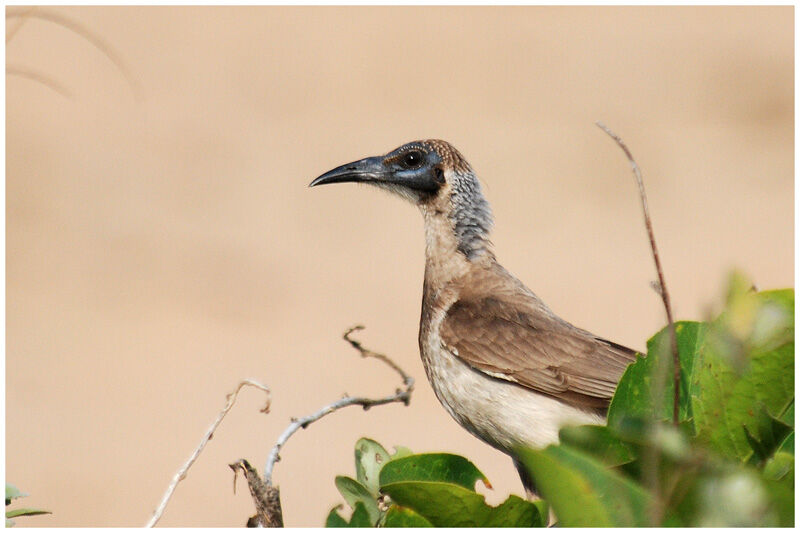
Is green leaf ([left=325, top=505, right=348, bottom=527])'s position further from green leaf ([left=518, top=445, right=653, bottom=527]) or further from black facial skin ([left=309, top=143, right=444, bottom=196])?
black facial skin ([left=309, top=143, right=444, bottom=196])

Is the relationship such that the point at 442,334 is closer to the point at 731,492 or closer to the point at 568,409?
the point at 568,409

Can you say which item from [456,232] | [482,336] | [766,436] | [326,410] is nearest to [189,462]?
[326,410]

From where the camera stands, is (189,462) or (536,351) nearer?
(189,462)

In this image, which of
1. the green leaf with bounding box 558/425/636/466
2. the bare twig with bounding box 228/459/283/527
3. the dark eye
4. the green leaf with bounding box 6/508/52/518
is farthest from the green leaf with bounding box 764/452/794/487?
the dark eye

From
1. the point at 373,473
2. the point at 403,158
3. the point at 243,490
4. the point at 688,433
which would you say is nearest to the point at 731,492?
the point at 688,433

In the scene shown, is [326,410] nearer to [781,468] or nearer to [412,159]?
[781,468]

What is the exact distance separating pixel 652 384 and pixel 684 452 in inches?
11.4

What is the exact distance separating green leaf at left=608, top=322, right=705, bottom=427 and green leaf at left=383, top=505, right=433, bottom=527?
1.15 ft

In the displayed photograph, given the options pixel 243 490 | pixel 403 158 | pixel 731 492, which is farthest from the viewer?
pixel 243 490

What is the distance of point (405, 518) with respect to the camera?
1.58 m

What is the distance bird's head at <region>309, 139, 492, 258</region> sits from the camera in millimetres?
4539

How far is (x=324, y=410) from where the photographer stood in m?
2.12

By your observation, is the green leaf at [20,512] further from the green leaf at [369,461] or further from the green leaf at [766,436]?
the green leaf at [766,436]

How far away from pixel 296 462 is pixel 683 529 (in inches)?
364
